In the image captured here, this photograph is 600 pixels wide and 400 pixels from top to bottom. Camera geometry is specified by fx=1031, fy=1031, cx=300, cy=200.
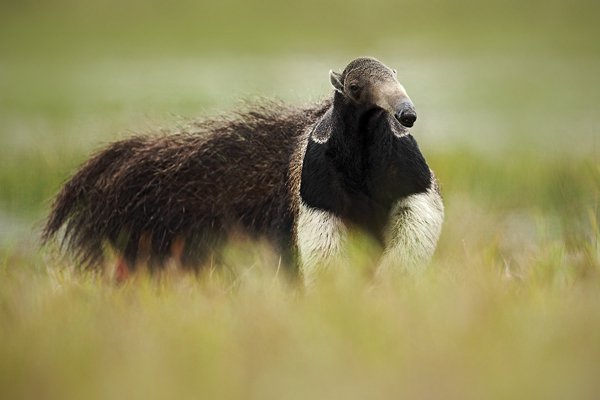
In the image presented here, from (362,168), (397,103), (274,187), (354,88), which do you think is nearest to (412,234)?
(362,168)

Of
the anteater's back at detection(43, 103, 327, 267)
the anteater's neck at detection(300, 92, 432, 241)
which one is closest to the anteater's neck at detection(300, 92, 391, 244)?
the anteater's neck at detection(300, 92, 432, 241)

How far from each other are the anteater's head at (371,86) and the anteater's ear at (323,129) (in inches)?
6.7

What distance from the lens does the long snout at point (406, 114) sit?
4754mm

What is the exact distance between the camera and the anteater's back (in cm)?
636

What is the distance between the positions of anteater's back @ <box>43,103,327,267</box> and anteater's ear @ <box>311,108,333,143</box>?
2.19ft

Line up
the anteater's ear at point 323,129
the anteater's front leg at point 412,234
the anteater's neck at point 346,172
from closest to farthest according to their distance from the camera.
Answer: the anteater's front leg at point 412,234, the anteater's neck at point 346,172, the anteater's ear at point 323,129

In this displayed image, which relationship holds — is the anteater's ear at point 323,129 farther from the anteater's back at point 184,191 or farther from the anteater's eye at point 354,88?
the anteater's back at point 184,191

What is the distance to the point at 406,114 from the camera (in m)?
4.78

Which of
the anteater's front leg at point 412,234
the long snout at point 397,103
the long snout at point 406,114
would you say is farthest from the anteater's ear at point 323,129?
the long snout at point 406,114

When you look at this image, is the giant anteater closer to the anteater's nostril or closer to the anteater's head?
the anteater's head

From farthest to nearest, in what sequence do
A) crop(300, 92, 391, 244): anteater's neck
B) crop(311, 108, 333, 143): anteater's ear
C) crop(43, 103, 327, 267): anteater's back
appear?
crop(43, 103, 327, 267): anteater's back
crop(311, 108, 333, 143): anteater's ear
crop(300, 92, 391, 244): anteater's neck

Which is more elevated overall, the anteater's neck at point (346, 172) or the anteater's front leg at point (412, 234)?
the anteater's neck at point (346, 172)

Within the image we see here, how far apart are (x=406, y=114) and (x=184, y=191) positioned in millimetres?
2139

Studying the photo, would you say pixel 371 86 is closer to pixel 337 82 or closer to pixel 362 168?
pixel 337 82
